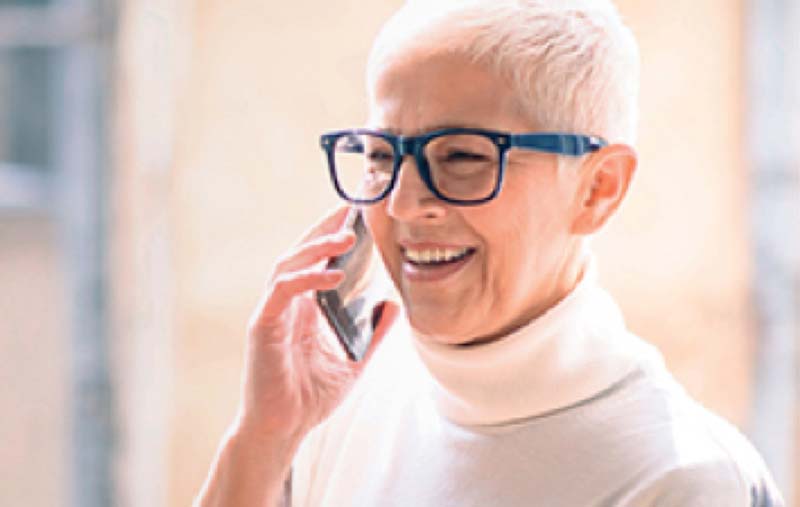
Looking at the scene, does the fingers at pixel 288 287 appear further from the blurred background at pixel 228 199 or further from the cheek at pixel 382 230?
the blurred background at pixel 228 199

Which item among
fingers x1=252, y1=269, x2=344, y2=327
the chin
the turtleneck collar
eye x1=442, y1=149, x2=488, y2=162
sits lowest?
the turtleneck collar

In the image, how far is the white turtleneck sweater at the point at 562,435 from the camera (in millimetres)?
1039

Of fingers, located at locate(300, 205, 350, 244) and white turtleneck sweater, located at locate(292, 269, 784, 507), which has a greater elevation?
fingers, located at locate(300, 205, 350, 244)

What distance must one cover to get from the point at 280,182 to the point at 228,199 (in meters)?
0.10

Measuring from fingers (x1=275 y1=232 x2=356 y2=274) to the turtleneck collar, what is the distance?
0.12m

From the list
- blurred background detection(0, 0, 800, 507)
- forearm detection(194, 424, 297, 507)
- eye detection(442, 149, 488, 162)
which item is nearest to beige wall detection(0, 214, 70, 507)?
blurred background detection(0, 0, 800, 507)

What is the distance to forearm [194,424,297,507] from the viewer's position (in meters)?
1.18

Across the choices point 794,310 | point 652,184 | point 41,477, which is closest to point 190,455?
point 41,477

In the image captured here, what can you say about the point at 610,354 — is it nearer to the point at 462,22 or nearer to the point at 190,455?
the point at 462,22

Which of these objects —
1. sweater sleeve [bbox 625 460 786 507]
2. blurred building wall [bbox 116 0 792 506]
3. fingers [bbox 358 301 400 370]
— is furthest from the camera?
blurred building wall [bbox 116 0 792 506]

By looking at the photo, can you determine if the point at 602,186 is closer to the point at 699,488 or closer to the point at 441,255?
the point at 441,255

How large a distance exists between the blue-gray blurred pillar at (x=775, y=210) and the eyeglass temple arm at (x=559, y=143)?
123 cm

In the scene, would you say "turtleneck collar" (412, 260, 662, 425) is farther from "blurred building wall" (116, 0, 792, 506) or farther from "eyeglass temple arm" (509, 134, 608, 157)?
"blurred building wall" (116, 0, 792, 506)

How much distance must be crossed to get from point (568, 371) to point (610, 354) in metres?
0.05
